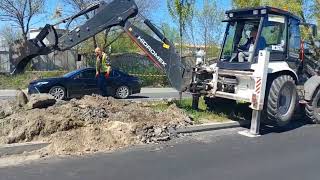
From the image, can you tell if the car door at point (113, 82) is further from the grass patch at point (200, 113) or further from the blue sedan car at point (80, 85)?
the grass patch at point (200, 113)

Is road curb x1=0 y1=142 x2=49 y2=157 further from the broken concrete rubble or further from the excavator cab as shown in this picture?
the excavator cab

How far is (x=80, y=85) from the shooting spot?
18.8m

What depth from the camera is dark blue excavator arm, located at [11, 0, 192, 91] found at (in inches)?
442

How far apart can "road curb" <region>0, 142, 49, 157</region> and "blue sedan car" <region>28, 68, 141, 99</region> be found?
8.77 metres

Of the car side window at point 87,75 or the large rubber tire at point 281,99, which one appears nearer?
the large rubber tire at point 281,99

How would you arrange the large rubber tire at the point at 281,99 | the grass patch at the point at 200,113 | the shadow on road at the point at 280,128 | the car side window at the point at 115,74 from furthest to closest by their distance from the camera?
the car side window at the point at 115,74 → the grass patch at the point at 200,113 → the shadow on road at the point at 280,128 → the large rubber tire at the point at 281,99

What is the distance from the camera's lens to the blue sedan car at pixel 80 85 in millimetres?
17953

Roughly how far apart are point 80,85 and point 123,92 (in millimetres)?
2594

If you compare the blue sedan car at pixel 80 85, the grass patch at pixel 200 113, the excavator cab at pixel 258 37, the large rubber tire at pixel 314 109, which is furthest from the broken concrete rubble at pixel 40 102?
the large rubber tire at pixel 314 109

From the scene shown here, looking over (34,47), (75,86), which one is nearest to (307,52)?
(34,47)

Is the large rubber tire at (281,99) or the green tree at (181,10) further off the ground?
the green tree at (181,10)

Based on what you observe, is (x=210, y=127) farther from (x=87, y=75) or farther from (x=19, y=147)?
(x=87, y=75)

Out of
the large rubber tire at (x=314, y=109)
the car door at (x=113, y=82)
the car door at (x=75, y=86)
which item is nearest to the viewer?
the large rubber tire at (x=314, y=109)

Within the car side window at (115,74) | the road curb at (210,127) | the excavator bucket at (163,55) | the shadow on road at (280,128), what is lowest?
the shadow on road at (280,128)
